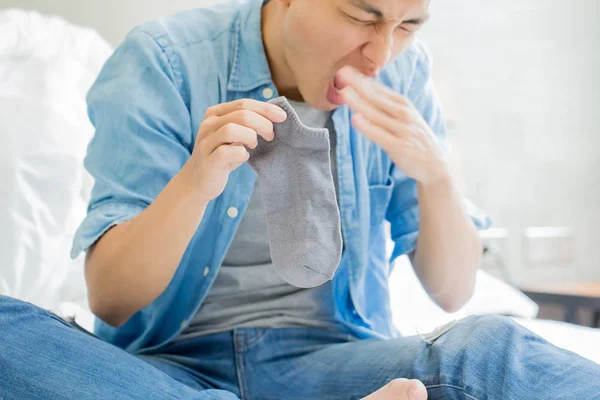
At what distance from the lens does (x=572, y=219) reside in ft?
7.06

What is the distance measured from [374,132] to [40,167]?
2.29 ft

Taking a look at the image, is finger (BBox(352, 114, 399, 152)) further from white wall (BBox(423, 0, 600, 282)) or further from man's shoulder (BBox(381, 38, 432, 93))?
white wall (BBox(423, 0, 600, 282))

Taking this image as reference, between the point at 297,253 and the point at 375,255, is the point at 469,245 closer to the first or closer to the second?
the point at 375,255

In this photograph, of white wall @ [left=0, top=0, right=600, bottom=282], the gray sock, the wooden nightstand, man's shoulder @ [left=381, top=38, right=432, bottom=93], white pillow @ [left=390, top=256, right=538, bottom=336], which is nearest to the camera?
the gray sock

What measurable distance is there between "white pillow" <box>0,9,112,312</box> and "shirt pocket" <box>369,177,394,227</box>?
545mm

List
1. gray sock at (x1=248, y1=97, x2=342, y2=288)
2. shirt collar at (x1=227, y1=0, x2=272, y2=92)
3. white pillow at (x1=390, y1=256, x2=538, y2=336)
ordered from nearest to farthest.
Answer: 1. gray sock at (x1=248, y1=97, x2=342, y2=288)
2. shirt collar at (x1=227, y1=0, x2=272, y2=92)
3. white pillow at (x1=390, y1=256, x2=538, y2=336)

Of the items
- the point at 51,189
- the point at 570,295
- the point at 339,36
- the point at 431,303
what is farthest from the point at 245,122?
the point at 570,295

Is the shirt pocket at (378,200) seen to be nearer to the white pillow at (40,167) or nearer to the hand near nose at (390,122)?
the hand near nose at (390,122)

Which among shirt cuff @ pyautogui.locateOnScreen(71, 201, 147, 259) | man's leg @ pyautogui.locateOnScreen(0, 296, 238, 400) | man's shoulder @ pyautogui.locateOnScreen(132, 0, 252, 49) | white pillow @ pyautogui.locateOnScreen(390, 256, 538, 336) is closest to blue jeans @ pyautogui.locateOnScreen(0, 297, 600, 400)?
man's leg @ pyautogui.locateOnScreen(0, 296, 238, 400)

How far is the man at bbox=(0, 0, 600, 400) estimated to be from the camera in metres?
0.66

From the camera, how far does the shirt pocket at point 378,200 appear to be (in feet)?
3.20

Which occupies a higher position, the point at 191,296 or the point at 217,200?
the point at 217,200

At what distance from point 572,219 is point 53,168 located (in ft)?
5.16

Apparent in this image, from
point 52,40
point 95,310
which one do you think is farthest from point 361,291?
point 52,40
